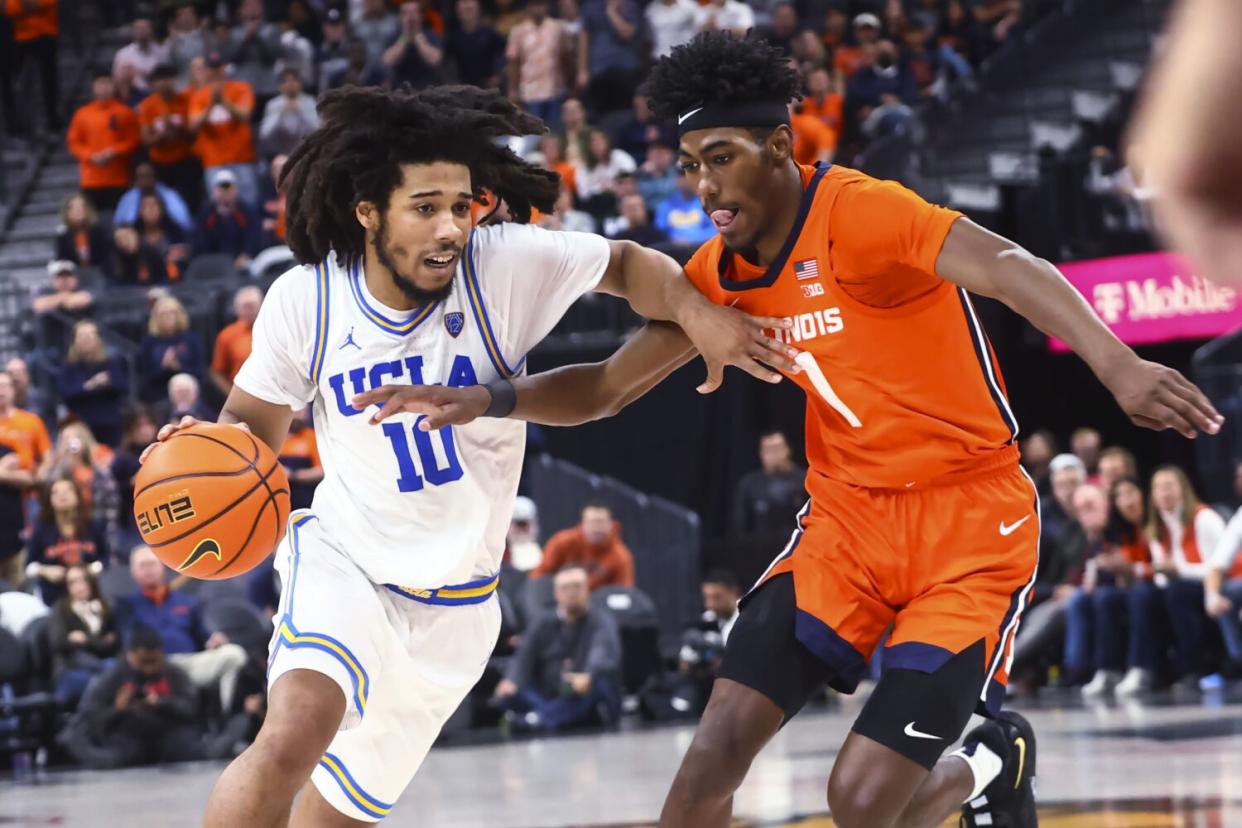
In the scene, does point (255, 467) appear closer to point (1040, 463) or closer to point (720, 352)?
point (720, 352)

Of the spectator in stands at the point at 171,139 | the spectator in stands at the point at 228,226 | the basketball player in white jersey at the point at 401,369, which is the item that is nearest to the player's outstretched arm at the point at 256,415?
the basketball player in white jersey at the point at 401,369

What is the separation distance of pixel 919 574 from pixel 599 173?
10.9 metres

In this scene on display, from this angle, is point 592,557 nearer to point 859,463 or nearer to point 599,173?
point 599,173

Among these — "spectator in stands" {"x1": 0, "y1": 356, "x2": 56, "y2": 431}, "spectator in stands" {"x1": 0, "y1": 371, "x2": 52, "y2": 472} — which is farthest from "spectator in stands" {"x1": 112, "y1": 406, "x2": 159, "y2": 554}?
"spectator in stands" {"x1": 0, "y1": 356, "x2": 56, "y2": 431}

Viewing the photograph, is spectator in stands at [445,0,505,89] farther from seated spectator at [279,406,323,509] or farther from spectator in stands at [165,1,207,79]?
seated spectator at [279,406,323,509]

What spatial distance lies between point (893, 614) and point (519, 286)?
4.39ft

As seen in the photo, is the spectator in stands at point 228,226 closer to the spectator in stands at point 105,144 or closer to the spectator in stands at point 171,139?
the spectator in stands at point 171,139

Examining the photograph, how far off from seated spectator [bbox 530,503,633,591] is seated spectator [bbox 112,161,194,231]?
5.98 metres

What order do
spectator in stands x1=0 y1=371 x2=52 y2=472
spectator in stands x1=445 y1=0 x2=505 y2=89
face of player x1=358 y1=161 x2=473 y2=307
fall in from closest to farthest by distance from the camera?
1. face of player x1=358 y1=161 x2=473 y2=307
2. spectator in stands x1=0 y1=371 x2=52 y2=472
3. spectator in stands x1=445 y1=0 x2=505 y2=89

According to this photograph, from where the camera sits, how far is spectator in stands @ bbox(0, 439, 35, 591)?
11.8 m

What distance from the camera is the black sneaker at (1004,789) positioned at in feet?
15.9

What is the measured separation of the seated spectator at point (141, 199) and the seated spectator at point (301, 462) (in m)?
4.42

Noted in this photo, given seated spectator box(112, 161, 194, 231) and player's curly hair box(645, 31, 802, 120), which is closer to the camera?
player's curly hair box(645, 31, 802, 120)

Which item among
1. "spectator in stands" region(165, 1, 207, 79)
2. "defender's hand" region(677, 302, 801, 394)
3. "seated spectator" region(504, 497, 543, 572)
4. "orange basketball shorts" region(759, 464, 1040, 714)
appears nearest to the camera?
"orange basketball shorts" region(759, 464, 1040, 714)
